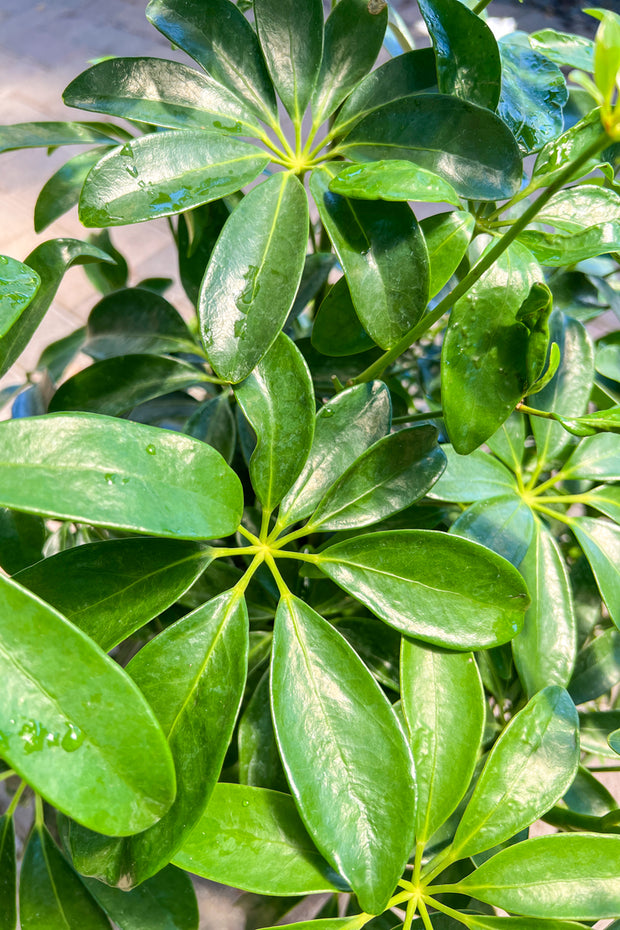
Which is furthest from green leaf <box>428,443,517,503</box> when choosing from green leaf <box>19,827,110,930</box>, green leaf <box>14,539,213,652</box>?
green leaf <box>19,827,110,930</box>

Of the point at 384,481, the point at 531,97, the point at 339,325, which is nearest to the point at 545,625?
the point at 384,481

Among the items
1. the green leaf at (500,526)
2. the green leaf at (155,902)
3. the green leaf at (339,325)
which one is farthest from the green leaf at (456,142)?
the green leaf at (155,902)

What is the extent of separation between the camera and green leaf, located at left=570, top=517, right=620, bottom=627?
1.81 feet

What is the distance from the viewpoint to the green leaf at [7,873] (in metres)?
0.57

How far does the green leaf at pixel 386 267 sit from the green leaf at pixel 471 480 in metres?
0.13

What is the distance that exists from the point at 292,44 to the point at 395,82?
85 mm

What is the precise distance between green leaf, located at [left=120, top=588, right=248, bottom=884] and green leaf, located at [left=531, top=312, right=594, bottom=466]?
0.34 meters

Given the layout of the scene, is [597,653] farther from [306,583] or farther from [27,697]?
[27,697]

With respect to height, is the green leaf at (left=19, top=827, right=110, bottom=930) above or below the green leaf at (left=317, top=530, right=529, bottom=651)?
below

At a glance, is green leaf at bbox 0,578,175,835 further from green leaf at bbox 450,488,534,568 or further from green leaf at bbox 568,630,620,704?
green leaf at bbox 568,630,620,704

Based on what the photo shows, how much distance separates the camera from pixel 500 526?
1.82 ft

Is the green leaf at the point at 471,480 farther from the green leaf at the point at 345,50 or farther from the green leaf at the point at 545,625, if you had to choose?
the green leaf at the point at 345,50

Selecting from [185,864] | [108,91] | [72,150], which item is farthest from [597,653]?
[72,150]

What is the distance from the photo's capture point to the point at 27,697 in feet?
1.07
